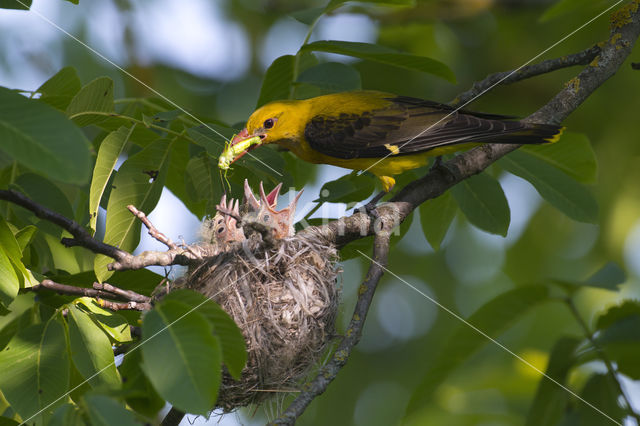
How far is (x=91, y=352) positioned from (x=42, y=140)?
107 cm

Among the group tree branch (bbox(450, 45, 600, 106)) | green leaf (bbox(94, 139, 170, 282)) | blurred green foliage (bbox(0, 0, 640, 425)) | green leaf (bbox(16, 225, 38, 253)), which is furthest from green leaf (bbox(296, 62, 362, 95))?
green leaf (bbox(16, 225, 38, 253))

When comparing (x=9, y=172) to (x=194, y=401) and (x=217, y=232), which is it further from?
(x=194, y=401)

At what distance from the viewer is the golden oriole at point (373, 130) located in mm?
4023

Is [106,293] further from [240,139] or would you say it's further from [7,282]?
[240,139]

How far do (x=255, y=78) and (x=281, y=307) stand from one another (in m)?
6.55

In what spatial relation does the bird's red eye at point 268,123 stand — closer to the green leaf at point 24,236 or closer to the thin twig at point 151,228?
the thin twig at point 151,228

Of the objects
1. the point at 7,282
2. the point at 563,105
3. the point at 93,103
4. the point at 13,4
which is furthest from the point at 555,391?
the point at 13,4

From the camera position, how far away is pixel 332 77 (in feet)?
12.7

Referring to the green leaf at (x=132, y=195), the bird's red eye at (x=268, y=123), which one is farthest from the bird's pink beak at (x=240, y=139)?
the green leaf at (x=132, y=195)

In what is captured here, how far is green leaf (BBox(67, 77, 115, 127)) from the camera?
305cm

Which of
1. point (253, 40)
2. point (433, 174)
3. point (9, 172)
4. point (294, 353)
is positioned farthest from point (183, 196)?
point (253, 40)

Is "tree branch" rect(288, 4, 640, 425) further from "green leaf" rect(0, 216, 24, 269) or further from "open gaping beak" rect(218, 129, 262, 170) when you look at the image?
"green leaf" rect(0, 216, 24, 269)

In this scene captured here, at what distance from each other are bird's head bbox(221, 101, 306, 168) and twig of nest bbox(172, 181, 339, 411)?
2.40 feet

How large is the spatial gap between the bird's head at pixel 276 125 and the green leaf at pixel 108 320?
4.51 ft
